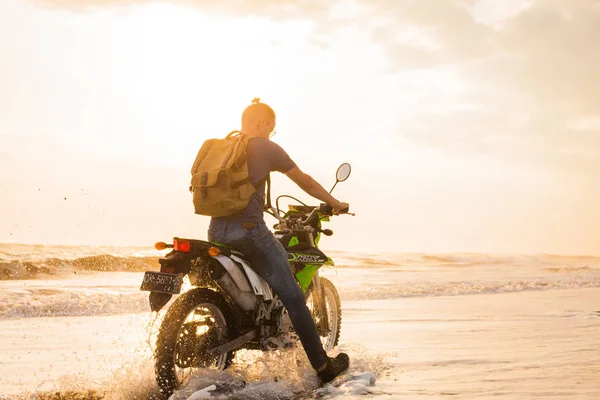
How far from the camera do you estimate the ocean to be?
486cm

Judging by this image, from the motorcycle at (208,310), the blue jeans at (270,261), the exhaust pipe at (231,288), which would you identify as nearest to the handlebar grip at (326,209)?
the motorcycle at (208,310)

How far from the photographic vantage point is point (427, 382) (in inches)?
206

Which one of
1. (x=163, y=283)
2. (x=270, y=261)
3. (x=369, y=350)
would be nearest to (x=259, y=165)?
(x=270, y=261)

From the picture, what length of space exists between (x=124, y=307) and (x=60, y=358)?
576 centimetres

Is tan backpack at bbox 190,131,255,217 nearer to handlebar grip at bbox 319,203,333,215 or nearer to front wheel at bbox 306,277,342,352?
handlebar grip at bbox 319,203,333,215

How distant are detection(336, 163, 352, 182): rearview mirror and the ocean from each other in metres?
1.61

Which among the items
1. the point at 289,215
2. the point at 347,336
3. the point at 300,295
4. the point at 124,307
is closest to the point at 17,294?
the point at 124,307

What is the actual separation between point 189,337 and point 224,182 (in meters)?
1.19

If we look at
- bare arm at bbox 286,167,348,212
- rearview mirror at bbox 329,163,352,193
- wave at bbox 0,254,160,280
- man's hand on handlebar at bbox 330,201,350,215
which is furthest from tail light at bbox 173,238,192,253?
wave at bbox 0,254,160,280

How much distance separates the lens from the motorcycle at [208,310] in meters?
4.51

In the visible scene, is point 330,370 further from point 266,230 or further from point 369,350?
point 369,350

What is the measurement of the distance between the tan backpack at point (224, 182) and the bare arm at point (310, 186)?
44 centimetres

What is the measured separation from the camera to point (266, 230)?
507 centimetres

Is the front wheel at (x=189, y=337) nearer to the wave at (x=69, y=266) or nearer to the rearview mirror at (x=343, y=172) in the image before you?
the rearview mirror at (x=343, y=172)
